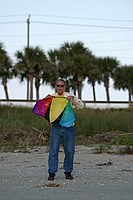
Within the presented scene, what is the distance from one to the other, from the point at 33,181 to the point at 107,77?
57.5 m

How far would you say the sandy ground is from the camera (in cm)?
Result: 748

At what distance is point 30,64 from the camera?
57.6 m

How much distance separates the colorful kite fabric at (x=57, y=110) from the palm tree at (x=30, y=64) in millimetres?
→ 47280

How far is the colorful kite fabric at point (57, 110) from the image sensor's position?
9.54m

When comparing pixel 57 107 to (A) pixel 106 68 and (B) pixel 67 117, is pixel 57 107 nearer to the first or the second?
(B) pixel 67 117

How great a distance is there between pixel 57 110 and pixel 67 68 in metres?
50.0

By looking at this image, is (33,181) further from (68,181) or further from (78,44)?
(78,44)

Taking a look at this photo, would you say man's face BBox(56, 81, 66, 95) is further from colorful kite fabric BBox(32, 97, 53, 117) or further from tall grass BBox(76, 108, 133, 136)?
tall grass BBox(76, 108, 133, 136)

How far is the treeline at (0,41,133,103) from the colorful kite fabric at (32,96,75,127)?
4408cm

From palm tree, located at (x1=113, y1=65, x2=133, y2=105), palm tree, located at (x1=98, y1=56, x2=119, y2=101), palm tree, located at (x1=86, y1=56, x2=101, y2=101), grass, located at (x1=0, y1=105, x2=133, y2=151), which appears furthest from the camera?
palm tree, located at (x1=113, y1=65, x2=133, y2=105)

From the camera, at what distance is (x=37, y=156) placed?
15.3 meters

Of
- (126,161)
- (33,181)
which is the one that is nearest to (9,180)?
(33,181)

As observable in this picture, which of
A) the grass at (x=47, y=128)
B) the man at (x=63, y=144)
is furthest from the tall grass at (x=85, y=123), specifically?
the man at (x=63, y=144)

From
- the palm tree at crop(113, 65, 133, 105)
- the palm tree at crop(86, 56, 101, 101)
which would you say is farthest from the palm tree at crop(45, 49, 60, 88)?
the palm tree at crop(113, 65, 133, 105)
